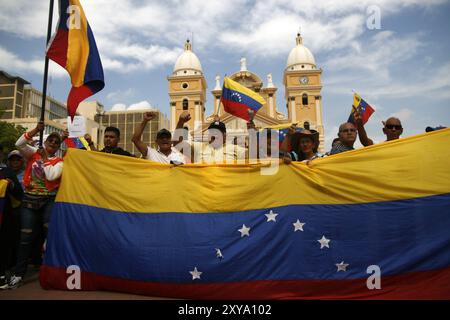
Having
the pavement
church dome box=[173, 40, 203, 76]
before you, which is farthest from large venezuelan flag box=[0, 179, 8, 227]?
church dome box=[173, 40, 203, 76]

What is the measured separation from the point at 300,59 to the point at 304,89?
16.8ft

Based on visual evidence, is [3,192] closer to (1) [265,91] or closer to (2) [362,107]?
(2) [362,107]

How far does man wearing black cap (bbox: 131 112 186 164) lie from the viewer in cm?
432

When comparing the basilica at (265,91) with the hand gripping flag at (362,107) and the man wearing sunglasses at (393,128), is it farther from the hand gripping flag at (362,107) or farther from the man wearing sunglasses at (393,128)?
the man wearing sunglasses at (393,128)

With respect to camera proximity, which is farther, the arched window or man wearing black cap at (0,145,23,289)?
the arched window

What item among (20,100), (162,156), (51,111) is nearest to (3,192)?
(162,156)

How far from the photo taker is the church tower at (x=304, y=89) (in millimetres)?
44728

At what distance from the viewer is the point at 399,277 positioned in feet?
9.88

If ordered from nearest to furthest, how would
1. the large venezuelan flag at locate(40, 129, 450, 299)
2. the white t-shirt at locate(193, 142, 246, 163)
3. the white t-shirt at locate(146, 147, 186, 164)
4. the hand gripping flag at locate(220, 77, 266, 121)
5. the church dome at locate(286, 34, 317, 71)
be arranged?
the large venezuelan flag at locate(40, 129, 450, 299) < the white t-shirt at locate(146, 147, 186, 164) < the white t-shirt at locate(193, 142, 246, 163) < the hand gripping flag at locate(220, 77, 266, 121) < the church dome at locate(286, 34, 317, 71)

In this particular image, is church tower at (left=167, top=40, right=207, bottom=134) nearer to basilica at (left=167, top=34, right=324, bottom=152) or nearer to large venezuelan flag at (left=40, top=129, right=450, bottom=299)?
basilica at (left=167, top=34, right=324, bottom=152)

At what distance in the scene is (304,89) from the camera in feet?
150

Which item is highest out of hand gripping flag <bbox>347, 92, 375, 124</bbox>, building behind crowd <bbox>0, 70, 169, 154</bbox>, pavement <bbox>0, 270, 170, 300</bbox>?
building behind crowd <bbox>0, 70, 169, 154</bbox>

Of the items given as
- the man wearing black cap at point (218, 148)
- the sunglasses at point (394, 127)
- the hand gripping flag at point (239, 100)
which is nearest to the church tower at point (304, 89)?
the hand gripping flag at point (239, 100)

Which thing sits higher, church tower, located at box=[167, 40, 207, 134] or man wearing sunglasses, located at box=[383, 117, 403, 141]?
church tower, located at box=[167, 40, 207, 134]
